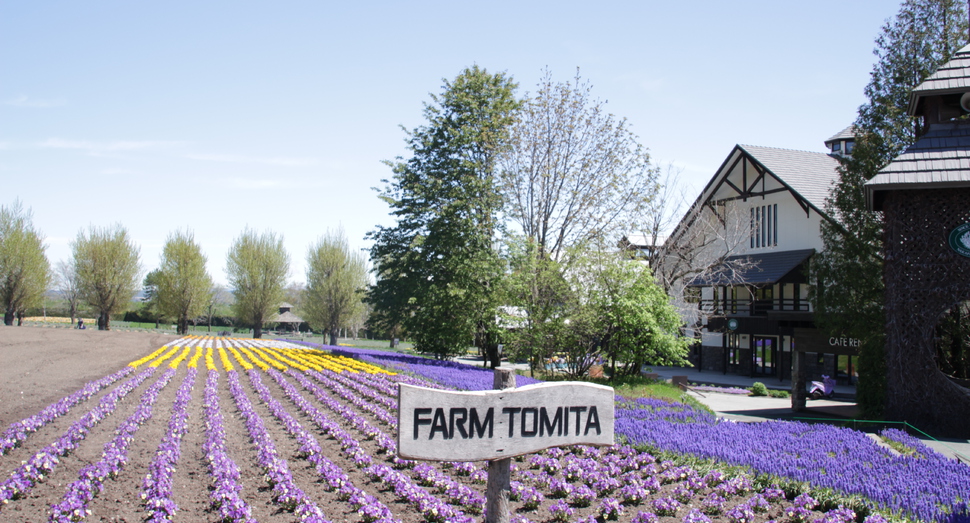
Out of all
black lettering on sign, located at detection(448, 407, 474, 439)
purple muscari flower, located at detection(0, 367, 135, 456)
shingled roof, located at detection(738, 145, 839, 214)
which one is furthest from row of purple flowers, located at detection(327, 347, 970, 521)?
shingled roof, located at detection(738, 145, 839, 214)

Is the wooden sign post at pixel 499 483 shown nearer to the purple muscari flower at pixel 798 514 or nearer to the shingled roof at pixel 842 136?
the purple muscari flower at pixel 798 514

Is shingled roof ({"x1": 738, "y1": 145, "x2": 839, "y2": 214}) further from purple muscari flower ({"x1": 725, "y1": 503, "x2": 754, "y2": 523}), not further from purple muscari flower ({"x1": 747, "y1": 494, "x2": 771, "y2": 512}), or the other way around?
purple muscari flower ({"x1": 725, "y1": 503, "x2": 754, "y2": 523})

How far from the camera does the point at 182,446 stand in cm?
1016

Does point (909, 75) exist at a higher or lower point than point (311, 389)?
higher

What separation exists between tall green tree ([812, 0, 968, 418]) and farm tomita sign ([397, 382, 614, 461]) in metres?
15.0

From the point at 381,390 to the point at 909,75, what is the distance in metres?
18.5

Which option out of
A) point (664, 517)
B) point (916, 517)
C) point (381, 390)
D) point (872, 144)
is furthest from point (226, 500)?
point (872, 144)

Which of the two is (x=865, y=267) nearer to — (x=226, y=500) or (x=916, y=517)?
(x=916, y=517)

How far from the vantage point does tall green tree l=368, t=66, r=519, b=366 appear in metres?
25.2

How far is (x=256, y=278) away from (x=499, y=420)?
189 ft

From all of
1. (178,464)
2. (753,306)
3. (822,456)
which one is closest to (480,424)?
(822,456)

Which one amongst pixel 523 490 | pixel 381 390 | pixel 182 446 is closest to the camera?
pixel 523 490

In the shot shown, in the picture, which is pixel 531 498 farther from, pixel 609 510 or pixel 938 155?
pixel 938 155

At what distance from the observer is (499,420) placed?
14.8 feet
